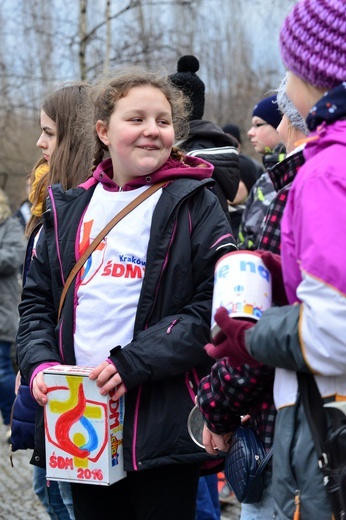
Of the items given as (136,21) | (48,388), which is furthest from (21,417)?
(136,21)

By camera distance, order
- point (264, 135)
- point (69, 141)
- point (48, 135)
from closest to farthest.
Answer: point (69, 141)
point (48, 135)
point (264, 135)

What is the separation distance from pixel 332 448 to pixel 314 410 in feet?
0.32

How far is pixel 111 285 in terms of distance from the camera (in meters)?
2.74

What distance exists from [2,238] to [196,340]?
4.25m

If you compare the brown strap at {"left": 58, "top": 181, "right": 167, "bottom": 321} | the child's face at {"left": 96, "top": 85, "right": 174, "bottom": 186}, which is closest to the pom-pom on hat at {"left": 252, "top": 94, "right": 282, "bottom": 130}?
the child's face at {"left": 96, "top": 85, "right": 174, "bottom": 186}

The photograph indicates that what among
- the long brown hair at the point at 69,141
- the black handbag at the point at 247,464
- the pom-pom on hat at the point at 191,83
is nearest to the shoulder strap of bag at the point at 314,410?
the black handbag at the point at 247,464

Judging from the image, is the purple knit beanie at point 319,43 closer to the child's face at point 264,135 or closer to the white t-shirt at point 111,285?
the white t-shirt at point 111,285

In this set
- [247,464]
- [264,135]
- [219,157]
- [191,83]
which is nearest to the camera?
[247,464]

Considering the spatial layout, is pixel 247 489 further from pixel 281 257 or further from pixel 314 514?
pixel 281 257

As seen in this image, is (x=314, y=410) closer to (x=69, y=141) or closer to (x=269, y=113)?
(x=69, y=141)

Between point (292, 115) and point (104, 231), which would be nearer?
point (292, 115)

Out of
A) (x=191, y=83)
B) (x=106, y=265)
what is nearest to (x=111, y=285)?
(x=106, y=265)

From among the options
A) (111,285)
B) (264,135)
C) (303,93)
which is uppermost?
(303,93)

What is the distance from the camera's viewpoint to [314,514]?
1.85 meters
